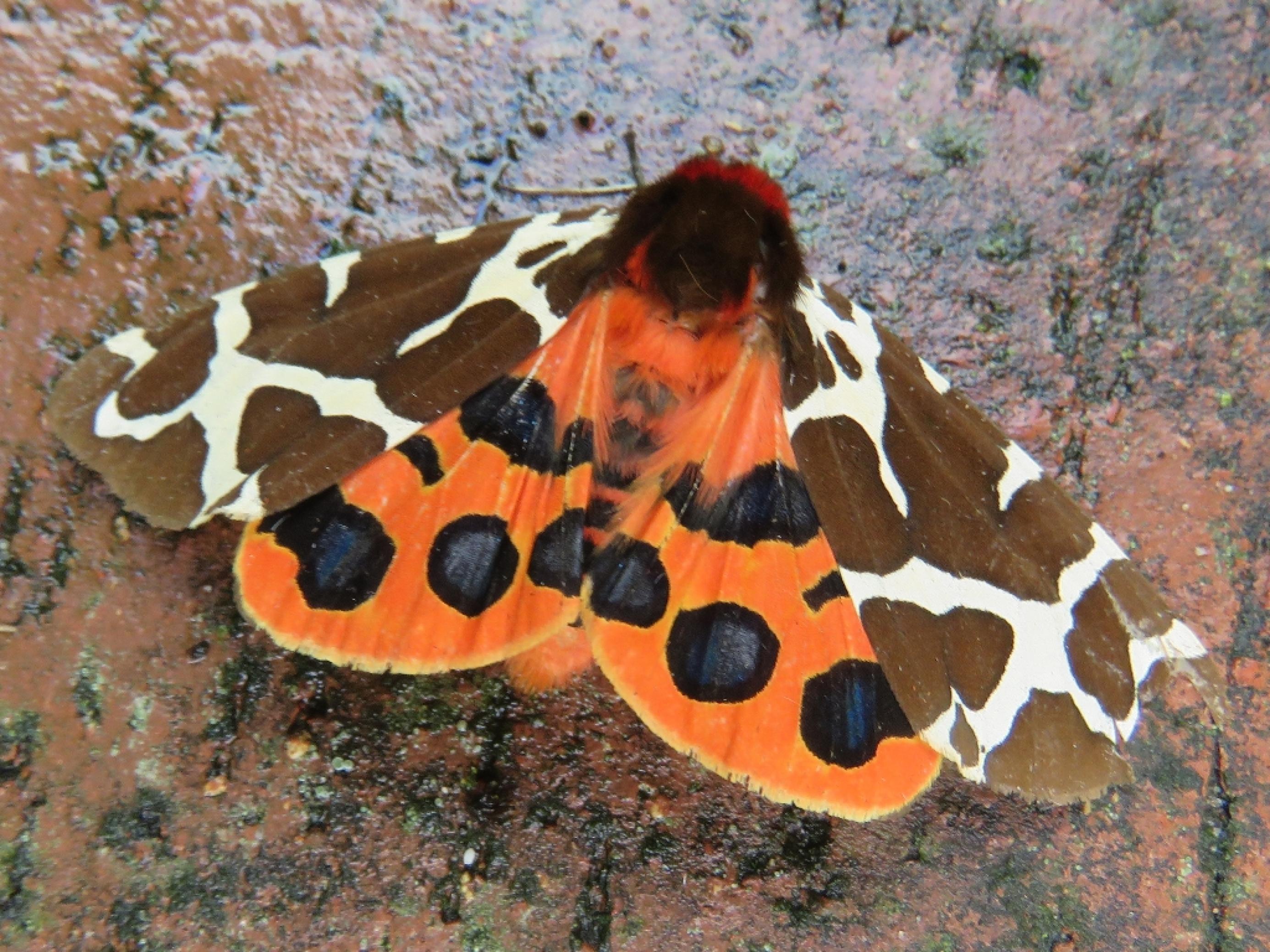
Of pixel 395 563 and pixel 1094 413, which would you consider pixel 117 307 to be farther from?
pixel 1094 413

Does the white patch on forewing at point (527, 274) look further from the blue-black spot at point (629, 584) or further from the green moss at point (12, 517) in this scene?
the green moss at point (12, 517)

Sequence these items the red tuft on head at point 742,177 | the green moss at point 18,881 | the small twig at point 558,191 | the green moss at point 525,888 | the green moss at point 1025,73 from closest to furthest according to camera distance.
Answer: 1. the green moss at point 18,881
2. the green moss at point 525,888
3. the red tuft on head at point 742,177
4. the small twig at point 558,191
5. the green moss at point 1025,73

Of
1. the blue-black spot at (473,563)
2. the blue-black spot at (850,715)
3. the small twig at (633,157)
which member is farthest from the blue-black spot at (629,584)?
the small twig at (633,157)

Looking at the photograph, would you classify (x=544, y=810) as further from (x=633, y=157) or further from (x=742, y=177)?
(x=633, y=157)

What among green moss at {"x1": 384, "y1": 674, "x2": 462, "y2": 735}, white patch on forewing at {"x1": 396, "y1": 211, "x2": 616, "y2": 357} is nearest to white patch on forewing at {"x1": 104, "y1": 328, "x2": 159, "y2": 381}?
white patch on forewing at {"x1": 396, "y1": 211, "x2": 616, "y2": 357}

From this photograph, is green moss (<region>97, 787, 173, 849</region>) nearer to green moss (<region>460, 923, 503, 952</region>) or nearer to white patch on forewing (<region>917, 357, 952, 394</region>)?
green moss (<region>460, 923, 503, 952</region>)

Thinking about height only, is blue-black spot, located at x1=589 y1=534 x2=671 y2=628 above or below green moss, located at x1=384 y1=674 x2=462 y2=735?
above
